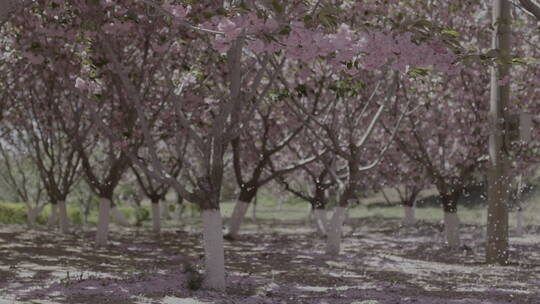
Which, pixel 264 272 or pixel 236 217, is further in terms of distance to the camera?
pixel 236 217

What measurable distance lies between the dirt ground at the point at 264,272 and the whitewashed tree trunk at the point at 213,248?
200 mm

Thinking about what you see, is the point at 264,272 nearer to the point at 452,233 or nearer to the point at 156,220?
the point at 452,233

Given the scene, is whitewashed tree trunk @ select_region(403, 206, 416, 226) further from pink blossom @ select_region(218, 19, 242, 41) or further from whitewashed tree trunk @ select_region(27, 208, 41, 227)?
pink blossom @ select_region(218, 19, 242, 41)

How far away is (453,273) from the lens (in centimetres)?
1230

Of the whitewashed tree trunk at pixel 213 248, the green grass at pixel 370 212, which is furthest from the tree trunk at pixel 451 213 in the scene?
the whitewashed tree trunk at pixel 213 248

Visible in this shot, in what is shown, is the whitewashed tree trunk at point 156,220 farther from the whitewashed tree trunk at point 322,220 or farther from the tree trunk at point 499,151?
the tree trunk at point 499,151

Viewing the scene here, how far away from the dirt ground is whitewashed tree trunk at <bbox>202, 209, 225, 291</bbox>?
0.66ft

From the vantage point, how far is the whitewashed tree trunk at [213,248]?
28.4 feet

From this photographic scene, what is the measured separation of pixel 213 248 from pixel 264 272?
3.43 metres

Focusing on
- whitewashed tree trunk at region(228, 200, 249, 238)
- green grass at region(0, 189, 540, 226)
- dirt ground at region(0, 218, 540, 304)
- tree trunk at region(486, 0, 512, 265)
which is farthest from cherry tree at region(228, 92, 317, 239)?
tree trunk at region(486, 0, 512, 265)

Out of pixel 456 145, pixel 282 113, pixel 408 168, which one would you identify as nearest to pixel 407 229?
pixel 408 168

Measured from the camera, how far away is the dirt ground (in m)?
8.59

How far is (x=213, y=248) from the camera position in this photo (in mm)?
8688

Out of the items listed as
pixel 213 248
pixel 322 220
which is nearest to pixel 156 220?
pixel 322 220
